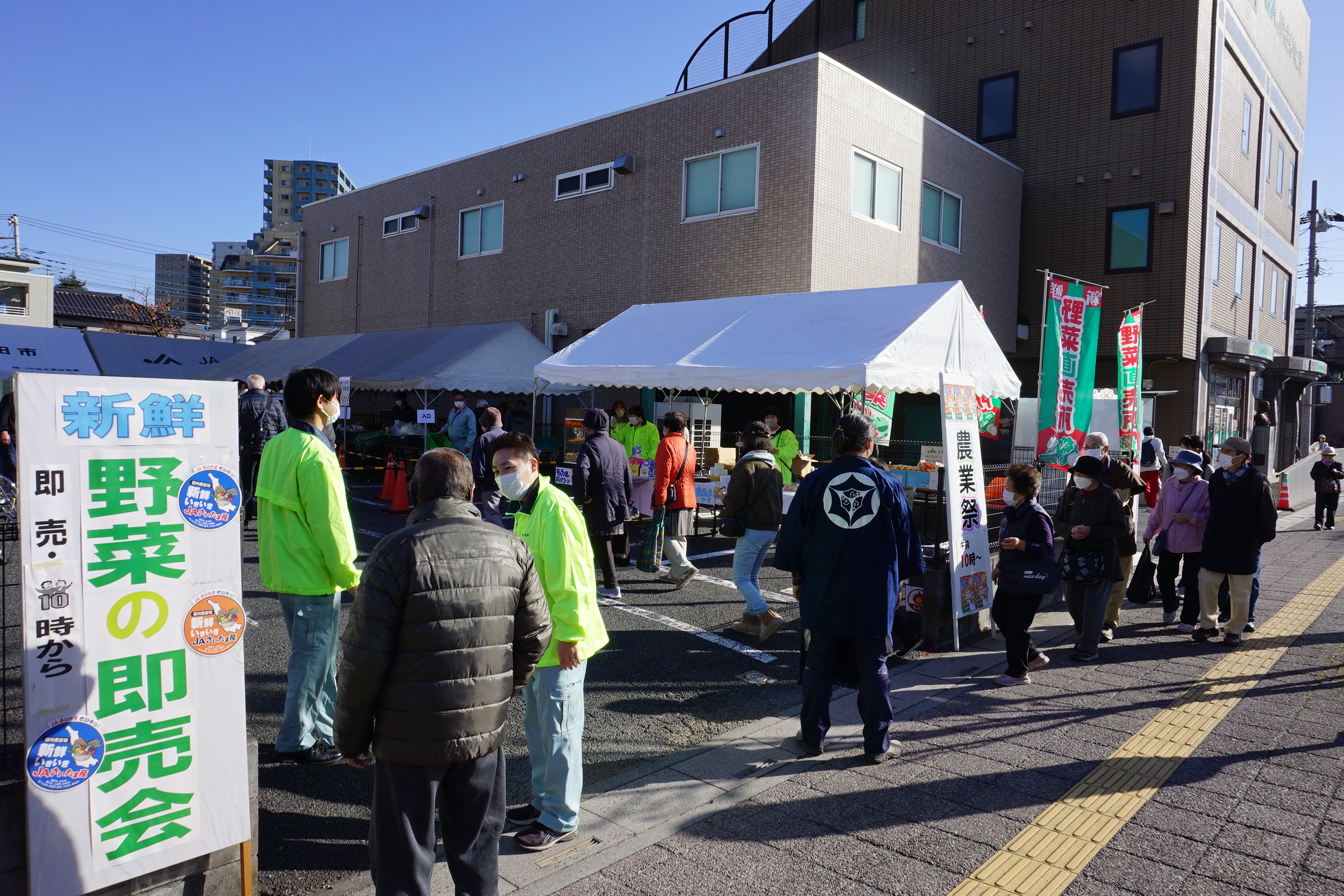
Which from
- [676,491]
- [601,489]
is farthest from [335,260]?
[601,489]

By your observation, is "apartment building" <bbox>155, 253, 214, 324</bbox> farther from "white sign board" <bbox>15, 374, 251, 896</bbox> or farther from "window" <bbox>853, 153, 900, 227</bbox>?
"white sign board" <bbox>15, 374, 251, 896</bbox>

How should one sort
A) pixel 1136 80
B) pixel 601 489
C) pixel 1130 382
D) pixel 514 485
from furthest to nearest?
pixel 1136 80
pixel 1130 382
pixel 601 489
pixel 514 485

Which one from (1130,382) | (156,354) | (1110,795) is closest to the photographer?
(1110,795)

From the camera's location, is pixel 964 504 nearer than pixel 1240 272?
Yes

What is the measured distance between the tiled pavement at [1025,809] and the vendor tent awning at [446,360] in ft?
38.4

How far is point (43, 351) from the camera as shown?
1997cm

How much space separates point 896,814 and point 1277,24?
26343 mm

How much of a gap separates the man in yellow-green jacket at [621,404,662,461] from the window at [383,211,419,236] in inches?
508

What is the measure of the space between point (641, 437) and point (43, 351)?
57.5ft

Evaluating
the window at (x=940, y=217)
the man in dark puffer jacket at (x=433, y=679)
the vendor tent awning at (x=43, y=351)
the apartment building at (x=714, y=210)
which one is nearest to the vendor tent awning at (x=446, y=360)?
the apartment building at (x=714, y=210)

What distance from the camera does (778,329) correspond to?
10.6 m

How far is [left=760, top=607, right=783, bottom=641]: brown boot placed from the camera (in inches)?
255

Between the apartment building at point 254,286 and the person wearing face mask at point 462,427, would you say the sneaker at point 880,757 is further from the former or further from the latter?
the apartment building at point 254,286

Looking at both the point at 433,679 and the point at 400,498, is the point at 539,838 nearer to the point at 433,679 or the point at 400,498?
the point at 433,679
